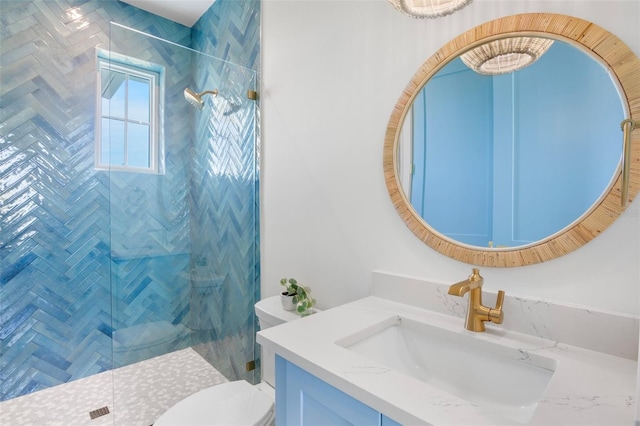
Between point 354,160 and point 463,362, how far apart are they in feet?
3.01

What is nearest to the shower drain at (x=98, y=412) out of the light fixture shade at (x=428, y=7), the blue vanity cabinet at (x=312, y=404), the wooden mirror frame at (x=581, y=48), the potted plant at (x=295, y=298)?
the potted plant at (x=295, y=298)

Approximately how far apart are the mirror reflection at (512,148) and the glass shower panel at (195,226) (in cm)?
123

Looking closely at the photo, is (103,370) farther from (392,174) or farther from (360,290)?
(392,174)

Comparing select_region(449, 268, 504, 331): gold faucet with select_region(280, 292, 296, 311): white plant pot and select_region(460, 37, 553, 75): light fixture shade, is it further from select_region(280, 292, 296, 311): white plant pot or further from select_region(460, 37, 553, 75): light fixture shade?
select_region(280, 292, 296, 311): white plant pot

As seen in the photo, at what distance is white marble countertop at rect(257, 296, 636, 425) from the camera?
23.3 inches

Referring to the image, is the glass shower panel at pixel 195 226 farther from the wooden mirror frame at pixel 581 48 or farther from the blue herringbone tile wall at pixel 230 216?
the wooden mirror frame at pixel 581 48

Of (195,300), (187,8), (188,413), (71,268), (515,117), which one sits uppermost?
(187,8)

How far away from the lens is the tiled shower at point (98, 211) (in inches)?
77.5

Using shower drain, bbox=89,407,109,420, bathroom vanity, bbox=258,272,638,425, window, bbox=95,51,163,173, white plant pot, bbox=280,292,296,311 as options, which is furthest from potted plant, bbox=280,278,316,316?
shower drain, bbox=89,407,109,420

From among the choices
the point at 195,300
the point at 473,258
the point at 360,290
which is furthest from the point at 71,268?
the point at 473,258

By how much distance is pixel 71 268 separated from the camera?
2270 millimetres

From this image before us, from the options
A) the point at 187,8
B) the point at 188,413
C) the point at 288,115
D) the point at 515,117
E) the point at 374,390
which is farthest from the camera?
the point at 187,8

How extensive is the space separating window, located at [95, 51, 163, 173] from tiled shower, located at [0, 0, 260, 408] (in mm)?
75

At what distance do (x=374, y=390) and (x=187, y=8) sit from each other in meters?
2.98
